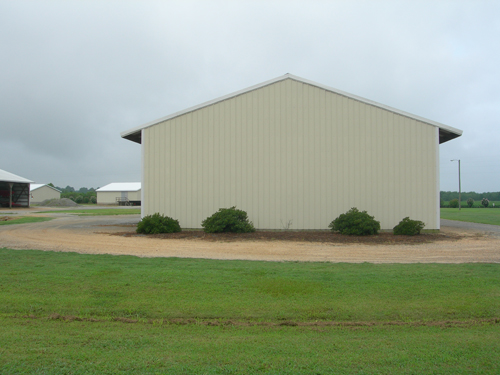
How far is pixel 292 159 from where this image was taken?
734 inches

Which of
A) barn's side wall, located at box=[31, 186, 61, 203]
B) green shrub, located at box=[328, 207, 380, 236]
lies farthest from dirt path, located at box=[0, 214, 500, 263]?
barn's side wall, located at box=[31, 186, 61, 203]

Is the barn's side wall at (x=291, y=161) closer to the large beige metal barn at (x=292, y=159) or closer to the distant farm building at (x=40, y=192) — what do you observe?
the large beige metal barn at (x=292, y=159)

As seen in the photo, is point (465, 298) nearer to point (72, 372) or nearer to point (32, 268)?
point (72, 372)

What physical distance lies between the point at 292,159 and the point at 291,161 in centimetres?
11

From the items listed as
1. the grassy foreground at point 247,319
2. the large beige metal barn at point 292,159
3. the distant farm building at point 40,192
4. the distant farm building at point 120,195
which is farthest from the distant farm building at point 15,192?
the grassy foreground at point 247,319

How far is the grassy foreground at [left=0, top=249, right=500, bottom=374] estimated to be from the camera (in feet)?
13.1

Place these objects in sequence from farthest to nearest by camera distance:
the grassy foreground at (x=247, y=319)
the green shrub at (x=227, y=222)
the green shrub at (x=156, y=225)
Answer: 1. the green shrub at (x=156, y=225)
2. the green shrub at (x=227, y=222)
3. the grassy foreground at (x=247, y=319)

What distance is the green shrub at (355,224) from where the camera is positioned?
1612 centimetres

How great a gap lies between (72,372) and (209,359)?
4.61 ft

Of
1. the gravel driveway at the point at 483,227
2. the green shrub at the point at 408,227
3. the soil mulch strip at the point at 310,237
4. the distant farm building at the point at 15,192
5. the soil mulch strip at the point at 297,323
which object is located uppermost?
the distant farm building at the point at 15,192

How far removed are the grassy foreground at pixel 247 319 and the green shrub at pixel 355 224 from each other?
732 centimetres

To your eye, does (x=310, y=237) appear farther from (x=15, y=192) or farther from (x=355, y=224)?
(x=15, y=192)

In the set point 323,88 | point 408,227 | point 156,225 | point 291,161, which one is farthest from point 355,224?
point 156,225

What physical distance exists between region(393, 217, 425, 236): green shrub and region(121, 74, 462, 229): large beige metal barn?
1.31 metres
